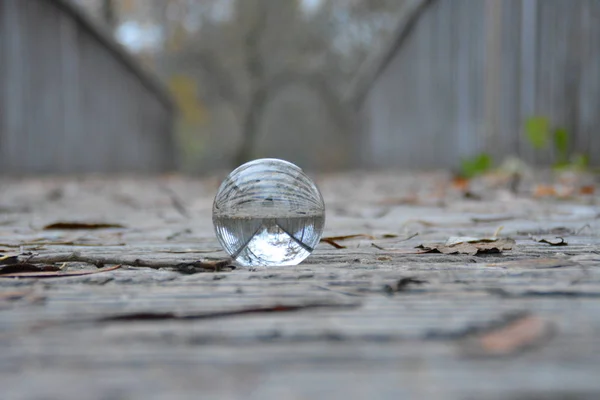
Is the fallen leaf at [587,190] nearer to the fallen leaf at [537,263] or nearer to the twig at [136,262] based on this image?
the fallen leaf at [537,263]

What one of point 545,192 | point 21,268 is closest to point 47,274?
point 21,268

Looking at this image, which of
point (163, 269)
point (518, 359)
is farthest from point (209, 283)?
point (518, 359)

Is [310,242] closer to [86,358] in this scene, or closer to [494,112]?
[86,358]

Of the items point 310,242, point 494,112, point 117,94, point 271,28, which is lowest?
point 310,242

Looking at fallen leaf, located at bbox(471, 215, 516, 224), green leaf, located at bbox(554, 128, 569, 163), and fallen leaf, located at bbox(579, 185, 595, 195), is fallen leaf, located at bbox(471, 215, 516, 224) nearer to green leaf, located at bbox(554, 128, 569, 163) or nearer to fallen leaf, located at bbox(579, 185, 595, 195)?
fallen leaf, located at bbox(579, 185, 595, 195)

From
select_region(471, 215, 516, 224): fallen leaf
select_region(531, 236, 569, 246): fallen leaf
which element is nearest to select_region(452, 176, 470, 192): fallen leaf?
select_region(471, 215, 516, 224): fallen leaf

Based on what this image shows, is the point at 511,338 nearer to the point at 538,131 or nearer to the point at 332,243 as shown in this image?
the point at 332,243
